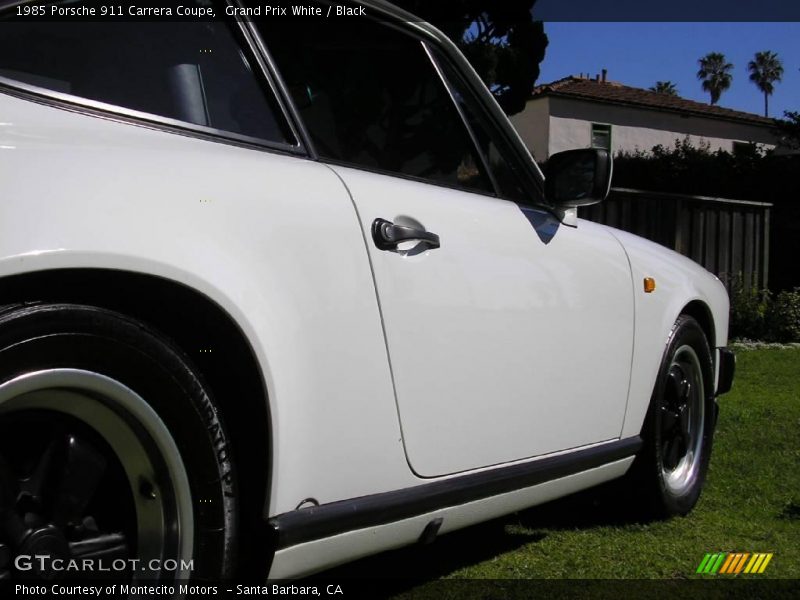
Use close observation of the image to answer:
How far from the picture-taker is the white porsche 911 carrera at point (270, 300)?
176 centimetres

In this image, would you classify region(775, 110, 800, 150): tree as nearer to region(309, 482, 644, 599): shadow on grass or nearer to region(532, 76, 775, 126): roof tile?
region(532, 76, 775, 126): roof tile

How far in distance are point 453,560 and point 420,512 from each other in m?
1.04

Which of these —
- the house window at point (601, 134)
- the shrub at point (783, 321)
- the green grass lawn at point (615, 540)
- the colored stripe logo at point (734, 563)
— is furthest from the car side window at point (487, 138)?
the house window at point (601, 134)

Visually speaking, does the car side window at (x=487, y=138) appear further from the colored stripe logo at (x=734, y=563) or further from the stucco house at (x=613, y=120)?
the stucco house at (x=613, y=120)

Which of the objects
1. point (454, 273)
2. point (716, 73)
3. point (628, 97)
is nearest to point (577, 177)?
point (454, 273)

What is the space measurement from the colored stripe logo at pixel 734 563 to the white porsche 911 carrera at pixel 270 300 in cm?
56

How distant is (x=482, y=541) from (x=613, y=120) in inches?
1328

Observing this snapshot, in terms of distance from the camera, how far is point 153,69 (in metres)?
2.19

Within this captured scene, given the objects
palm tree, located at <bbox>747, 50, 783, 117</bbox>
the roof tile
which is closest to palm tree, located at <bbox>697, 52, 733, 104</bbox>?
palm tree, located at <bbox>747, 50, 783, 117</bbox>

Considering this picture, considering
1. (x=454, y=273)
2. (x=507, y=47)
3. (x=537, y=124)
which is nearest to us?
(x=454, y=273)

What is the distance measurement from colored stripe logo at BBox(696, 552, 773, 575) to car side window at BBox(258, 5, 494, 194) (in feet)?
4.85

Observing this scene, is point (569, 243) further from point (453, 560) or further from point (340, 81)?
point (453, 560)

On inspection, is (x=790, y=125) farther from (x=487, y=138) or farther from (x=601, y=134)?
(x=487, y=138)

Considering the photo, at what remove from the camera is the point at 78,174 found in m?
1.76
